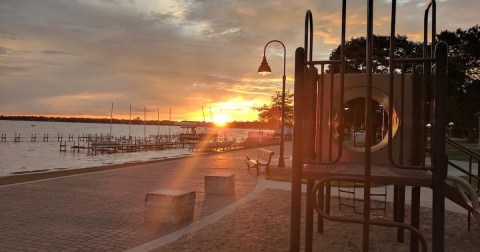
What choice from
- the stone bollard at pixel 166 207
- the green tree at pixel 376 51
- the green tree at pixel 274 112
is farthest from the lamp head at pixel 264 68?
the green tree at pixel 274 112

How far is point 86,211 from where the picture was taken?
8828mm

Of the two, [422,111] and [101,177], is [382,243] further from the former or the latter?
[101,177]

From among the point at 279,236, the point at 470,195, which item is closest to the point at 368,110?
the point at 470,195

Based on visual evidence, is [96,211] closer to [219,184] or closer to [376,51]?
[219,184]

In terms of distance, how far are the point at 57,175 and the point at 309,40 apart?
39.7ft

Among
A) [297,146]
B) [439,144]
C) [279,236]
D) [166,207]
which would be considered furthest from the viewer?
[166,207]

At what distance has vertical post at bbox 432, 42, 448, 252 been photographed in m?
3.81

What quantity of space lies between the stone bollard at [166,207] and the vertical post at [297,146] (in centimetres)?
391

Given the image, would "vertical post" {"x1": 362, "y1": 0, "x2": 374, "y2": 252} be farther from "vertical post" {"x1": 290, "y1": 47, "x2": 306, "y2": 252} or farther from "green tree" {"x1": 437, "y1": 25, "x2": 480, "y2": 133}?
"green tree" {"x1": 437, "y1": 25, "x2": 480, "y2": 133}

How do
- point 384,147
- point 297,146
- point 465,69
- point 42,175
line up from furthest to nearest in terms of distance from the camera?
point 465,69 < point 42,175 < point 384,147 < point 297,146

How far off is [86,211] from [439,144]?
7.41 meters

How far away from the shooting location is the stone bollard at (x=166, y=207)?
784 centimetres

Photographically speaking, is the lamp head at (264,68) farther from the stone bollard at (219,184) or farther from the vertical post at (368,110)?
the vertical post at (368,110)

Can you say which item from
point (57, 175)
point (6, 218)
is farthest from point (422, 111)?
point (57, 175)
